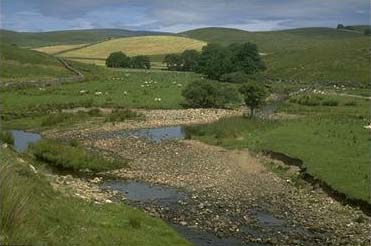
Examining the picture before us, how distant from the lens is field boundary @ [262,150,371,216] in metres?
30.4

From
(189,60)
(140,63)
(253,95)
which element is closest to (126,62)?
(140,63)

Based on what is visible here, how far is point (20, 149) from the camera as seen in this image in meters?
47.9

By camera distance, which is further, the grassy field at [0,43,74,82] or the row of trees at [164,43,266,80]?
the row of trees at [164,43,266,80]

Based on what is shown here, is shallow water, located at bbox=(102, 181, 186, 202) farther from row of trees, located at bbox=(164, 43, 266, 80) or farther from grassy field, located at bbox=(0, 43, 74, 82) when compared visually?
row of trees, located at bbox=(164, 43, 266, 80)

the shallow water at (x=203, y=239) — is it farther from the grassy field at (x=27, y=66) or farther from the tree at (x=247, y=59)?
the tree at (x=247, y=59)

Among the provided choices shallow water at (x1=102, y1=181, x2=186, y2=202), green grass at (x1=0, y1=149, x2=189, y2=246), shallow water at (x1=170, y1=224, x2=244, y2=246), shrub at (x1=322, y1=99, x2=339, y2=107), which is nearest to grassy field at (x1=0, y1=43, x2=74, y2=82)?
shrub at (x1=322, y1=99, x2=339, y2=107)

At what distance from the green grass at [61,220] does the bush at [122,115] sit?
126 feet

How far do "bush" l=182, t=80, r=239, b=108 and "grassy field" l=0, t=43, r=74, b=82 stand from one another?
145 feet

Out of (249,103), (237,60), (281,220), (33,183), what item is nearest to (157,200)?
(281,220)

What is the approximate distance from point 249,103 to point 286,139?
21362 millimetres

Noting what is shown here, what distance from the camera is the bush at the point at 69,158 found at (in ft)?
134

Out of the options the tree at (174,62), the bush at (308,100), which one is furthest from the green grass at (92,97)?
the tree at (174,62)

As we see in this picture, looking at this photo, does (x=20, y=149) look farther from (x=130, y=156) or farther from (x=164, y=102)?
(x=164, y=102)

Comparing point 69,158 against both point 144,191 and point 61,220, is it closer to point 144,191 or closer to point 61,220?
point 144,191
